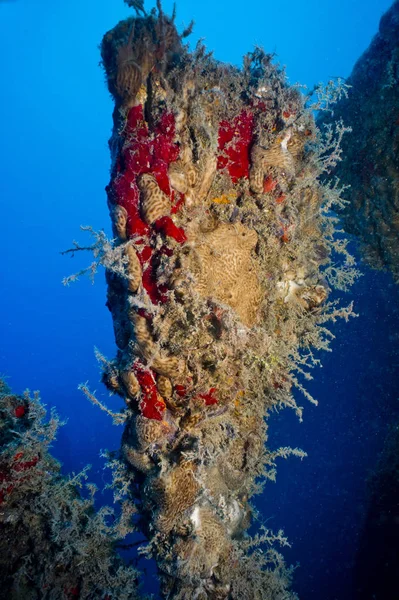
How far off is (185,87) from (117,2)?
6456 inches

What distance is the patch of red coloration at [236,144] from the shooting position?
313 centimetres

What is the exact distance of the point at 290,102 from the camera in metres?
3.23

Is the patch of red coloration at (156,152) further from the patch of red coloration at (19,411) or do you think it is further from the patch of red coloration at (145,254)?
the patch of red coloration at (19,411)

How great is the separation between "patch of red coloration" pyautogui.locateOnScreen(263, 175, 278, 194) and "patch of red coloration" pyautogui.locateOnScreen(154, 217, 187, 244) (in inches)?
38.6

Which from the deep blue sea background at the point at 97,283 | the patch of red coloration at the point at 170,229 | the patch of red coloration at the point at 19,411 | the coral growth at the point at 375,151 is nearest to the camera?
the patch of red coloration at the point at 170,229

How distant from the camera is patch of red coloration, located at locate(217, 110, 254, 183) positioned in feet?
10.3

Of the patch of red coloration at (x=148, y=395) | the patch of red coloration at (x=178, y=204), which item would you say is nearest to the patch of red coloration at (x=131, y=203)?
the patch of red coloration at (x=178, y=204)

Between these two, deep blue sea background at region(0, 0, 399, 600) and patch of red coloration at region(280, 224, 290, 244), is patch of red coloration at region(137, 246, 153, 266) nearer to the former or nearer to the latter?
patch of red coloration at region(280, 224, 290, 244)

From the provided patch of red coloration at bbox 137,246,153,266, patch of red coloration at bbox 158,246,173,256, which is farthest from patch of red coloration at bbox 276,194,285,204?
patch of red coloration at bbox 137,246,153,266

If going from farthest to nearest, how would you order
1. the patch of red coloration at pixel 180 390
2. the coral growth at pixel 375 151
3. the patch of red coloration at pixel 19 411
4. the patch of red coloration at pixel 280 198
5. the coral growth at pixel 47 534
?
the coral growth at pixel 375 151 < the patch of red coloration at pixel 19 411 < the coral growth at pixel 47 534 < the patch of red coloration at pixel 280 198 < the patch of red coloration at pixel 180 390

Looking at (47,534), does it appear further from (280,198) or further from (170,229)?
(280,198)

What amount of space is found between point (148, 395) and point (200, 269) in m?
1.28

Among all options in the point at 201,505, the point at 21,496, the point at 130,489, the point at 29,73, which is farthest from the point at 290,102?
the point at 29,73

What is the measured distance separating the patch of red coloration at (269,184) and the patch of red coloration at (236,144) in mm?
183
